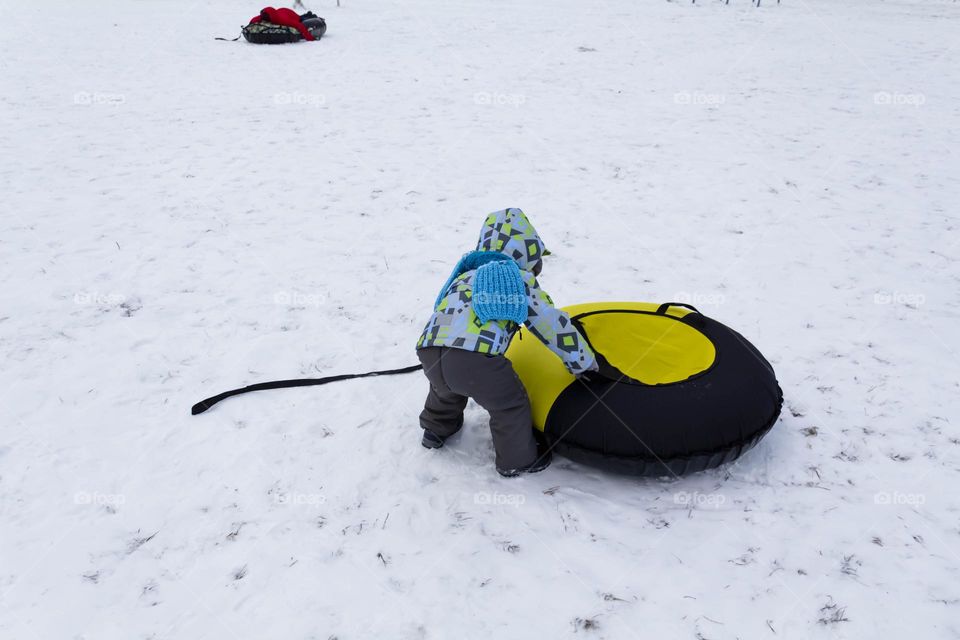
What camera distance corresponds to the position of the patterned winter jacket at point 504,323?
3.15 metres

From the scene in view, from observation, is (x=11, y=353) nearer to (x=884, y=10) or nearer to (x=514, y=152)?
(x=514, y=152)

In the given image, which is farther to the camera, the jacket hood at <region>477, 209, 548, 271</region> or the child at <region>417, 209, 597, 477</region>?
the jacket hood at <region>477, 209, 548, 271</region>

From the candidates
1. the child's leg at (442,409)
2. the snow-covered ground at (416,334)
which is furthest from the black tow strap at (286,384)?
the child's leg at (442,409)

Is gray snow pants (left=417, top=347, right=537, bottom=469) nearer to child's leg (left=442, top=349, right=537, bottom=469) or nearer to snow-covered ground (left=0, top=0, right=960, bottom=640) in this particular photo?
child's leg (left=442, top=349, right=537, bottom=469)

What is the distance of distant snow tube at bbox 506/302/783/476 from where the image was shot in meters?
3.28

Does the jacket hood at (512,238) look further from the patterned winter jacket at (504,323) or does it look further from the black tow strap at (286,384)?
the black tow strap at (286,384)

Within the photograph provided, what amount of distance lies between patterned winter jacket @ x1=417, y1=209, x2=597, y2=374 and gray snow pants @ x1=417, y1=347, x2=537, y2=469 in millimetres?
69

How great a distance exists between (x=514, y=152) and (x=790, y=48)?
8388mm

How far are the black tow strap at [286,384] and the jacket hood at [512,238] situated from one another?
1.19m

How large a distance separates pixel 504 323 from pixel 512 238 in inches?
22.4

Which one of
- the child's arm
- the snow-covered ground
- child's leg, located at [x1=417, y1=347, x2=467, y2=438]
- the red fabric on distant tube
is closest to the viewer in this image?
the snow-covered ground

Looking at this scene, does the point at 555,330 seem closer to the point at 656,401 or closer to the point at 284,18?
the point at 656,401

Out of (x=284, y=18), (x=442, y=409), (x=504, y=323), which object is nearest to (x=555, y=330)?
(x=504, y=323)

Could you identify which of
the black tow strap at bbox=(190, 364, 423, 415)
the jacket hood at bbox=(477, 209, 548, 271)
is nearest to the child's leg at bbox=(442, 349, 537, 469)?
the jacket hood at bbox=(477, 209, 548, 271)
